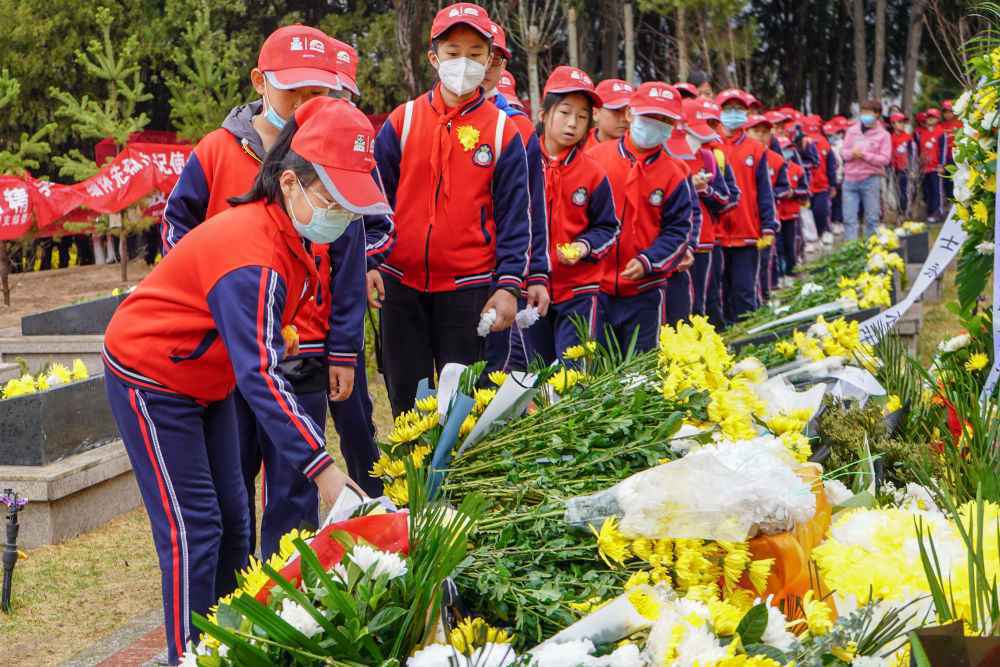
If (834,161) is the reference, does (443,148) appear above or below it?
above

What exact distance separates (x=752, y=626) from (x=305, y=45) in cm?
306

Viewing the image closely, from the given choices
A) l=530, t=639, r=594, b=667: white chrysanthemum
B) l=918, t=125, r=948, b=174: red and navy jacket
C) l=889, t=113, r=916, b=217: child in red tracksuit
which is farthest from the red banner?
l=918, t=125, r=948, b=174: red and navy jacket

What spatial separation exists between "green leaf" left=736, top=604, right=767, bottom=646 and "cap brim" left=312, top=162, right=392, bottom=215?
1.47 m

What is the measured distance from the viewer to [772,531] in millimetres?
2588

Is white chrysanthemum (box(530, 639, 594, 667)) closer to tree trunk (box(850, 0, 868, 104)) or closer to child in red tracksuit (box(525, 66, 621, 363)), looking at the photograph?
child in red tracksuit (box(525, 66, 621, 363))

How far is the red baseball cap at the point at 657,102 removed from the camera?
7.19 m

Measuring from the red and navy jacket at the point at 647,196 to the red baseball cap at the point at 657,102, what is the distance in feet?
0.91

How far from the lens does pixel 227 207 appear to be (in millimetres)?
4551

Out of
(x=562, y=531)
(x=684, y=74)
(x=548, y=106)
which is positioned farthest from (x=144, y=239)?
(x=562, y=531)

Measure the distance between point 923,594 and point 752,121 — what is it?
1133cm

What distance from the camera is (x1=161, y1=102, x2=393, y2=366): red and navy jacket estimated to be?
173 inches

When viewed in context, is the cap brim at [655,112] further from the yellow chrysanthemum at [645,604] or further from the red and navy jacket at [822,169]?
the red and navy jacket at [822,169]

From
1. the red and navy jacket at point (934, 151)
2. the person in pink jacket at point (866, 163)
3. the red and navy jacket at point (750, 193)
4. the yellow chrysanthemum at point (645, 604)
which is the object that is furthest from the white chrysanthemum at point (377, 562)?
the red and navy jacket at point (934, 151)

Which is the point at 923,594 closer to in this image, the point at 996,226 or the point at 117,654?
the point at 996,226
